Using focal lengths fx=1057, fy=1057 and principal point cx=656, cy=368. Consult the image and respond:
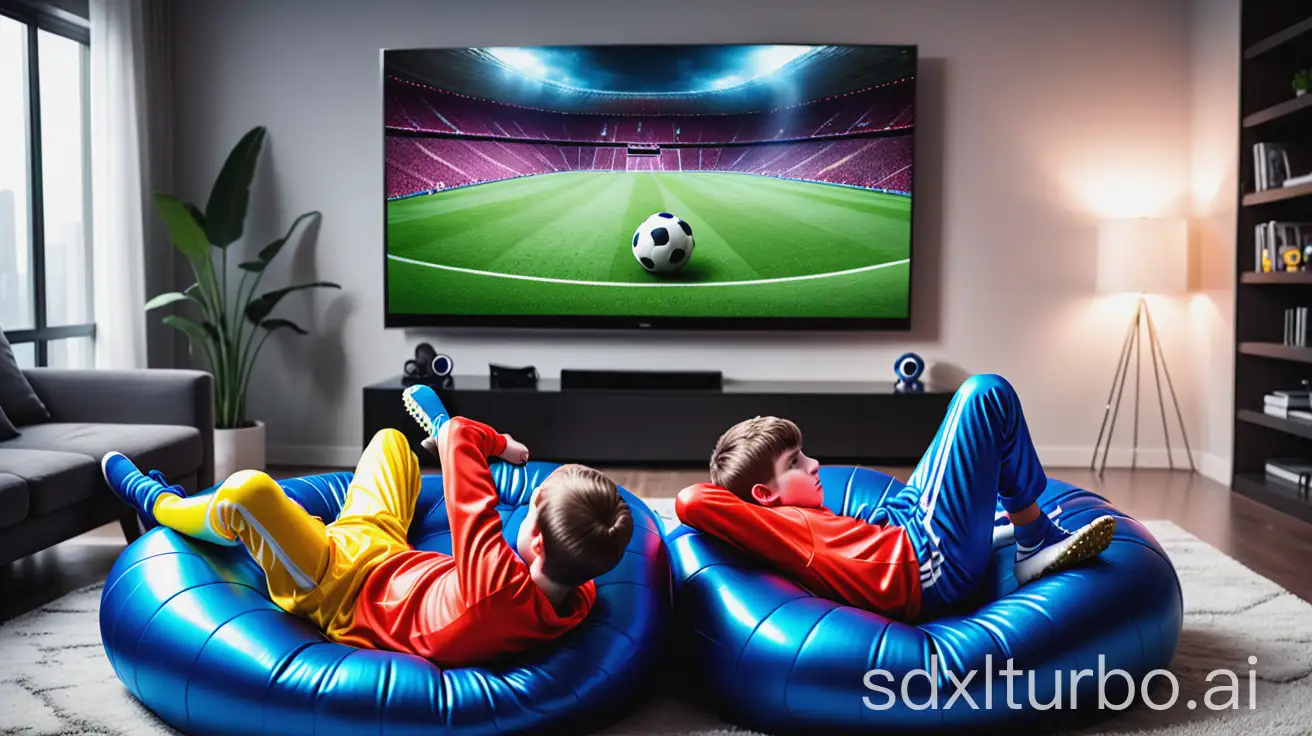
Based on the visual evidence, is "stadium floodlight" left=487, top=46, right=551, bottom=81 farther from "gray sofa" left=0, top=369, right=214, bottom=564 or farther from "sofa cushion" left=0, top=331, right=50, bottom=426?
"sofa cushion" left=0, top=331, right=50, bottom=426

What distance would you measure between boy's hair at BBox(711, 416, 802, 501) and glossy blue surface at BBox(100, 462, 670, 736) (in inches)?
10.5

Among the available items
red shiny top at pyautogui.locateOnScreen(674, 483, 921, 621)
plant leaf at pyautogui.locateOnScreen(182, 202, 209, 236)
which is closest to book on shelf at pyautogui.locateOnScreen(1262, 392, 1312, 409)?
red shiny top at pyautogui.locateOnScreen(674, 483, 921, 621)

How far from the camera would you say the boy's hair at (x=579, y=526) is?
70.7 inches

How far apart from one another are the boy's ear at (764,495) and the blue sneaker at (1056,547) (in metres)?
0.53

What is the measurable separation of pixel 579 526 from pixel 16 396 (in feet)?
9.12

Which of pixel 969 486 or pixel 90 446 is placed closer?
pixel 969 486

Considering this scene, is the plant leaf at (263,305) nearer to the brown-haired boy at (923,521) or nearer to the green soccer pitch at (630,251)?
the green soccer pitch at (630,251)

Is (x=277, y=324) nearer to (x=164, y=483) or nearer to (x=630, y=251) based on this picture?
(x=630, y=251)

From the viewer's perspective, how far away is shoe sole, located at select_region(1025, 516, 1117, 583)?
2.11m

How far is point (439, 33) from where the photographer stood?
17.4 feet

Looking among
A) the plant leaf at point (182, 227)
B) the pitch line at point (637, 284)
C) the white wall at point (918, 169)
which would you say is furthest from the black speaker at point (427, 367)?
the plant leaf at point (182, 227)

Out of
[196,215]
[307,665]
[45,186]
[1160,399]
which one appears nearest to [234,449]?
[196,215]

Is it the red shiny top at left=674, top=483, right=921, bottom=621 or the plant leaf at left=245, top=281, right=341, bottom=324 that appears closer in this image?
→ the red shiny top at left=674, top=483, right=921, bottom=621

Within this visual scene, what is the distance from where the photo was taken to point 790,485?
7.43ft
